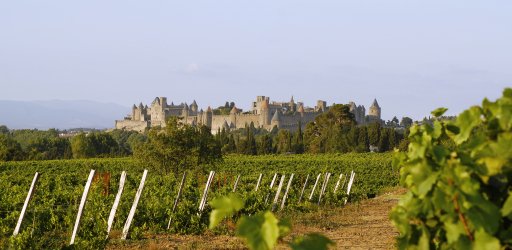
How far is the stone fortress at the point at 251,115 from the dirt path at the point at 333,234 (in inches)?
4440

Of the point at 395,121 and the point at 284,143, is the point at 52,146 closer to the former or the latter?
the point at 284,143

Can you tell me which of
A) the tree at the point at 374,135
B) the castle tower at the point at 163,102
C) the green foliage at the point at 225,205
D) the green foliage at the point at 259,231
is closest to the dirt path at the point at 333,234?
the green foliage at the point at 225,205

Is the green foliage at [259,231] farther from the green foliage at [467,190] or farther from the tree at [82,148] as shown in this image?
the tree at [82,148]

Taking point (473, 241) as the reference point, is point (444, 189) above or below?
above

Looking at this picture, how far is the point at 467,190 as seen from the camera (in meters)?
2.18

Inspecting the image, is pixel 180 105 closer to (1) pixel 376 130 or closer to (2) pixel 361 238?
(1) pixel 376 130

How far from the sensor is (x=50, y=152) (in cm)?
8744

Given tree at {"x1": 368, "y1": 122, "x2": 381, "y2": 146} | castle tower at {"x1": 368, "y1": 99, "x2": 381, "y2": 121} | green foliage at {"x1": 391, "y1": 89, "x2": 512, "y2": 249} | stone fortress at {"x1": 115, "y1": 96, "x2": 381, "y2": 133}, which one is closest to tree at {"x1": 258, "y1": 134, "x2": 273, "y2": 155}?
tree at {"x1": 368, "y1": 122, "x2": 381, "y2": 146}

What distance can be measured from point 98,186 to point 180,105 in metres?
180

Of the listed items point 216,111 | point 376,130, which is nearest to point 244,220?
point 376,130

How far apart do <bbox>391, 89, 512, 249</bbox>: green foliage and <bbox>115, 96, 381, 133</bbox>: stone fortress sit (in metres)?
126

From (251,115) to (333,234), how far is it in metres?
142

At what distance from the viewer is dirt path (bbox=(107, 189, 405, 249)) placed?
10.1 m

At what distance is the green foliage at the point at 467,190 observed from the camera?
2.18m
